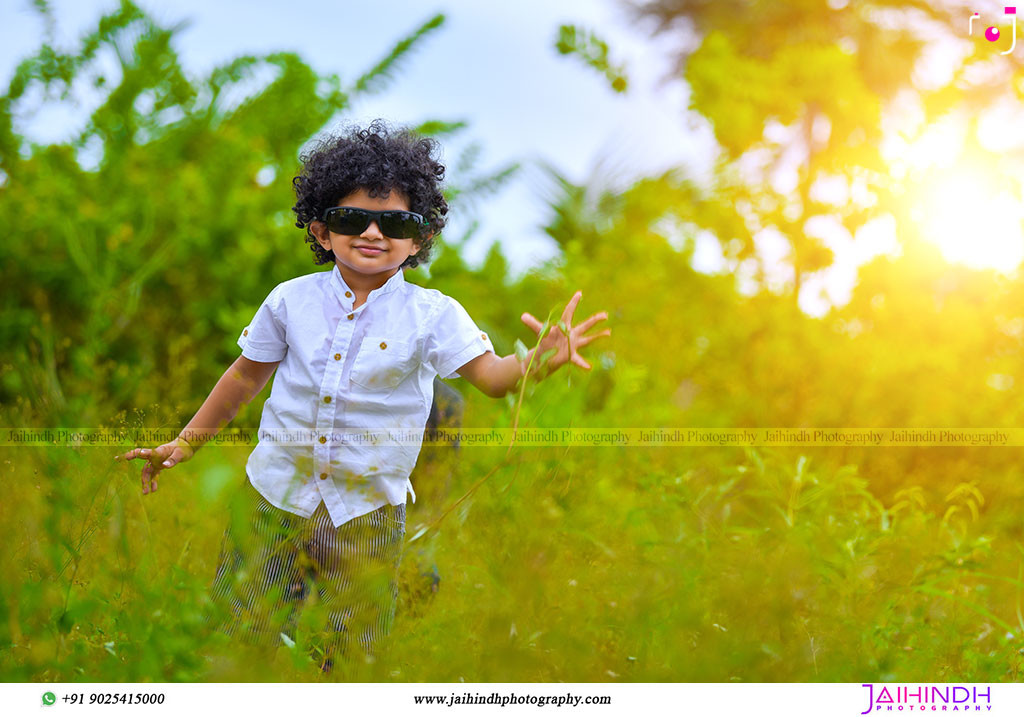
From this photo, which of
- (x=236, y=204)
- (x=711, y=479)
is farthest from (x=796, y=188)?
(x=236, y=204)

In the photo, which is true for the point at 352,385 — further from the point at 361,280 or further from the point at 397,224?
the point at 397,224

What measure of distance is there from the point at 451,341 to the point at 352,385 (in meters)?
0.21

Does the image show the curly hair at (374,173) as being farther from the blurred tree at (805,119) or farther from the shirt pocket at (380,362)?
the blurred tree at (805,119)

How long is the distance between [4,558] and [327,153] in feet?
3.23

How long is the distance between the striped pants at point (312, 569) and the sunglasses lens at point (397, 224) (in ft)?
1.79

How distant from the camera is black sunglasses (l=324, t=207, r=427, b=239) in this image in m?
1.84

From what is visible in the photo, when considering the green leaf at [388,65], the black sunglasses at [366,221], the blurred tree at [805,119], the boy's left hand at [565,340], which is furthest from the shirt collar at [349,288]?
the green leaf at [388,65]

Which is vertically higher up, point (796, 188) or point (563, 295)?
point (796, 188)

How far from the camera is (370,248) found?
1853 mm

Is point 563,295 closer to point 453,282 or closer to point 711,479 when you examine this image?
point 453,282

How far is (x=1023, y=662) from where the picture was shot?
197 cm
